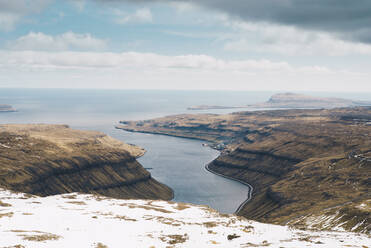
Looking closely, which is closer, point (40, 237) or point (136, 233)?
point (40, 237)

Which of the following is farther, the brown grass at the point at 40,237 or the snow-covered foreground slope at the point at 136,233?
the snow-covered foreground slope at the point at 136,233

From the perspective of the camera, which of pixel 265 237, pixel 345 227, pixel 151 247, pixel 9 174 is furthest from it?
pixel 9 174

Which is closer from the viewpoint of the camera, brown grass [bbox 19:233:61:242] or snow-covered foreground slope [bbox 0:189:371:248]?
brown grass [bbox 19:233:61:242]

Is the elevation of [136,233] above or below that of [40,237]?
below

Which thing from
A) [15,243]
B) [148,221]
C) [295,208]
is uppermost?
[15,243]

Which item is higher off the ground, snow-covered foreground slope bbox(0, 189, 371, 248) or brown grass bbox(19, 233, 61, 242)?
brown grass bbox(19, 233, 61, 242)

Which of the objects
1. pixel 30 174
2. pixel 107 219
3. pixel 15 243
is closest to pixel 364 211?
pixel 107 219

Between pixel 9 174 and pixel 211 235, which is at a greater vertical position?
pixel 211 235

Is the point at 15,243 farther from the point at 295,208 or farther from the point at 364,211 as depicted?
the point at 295,208

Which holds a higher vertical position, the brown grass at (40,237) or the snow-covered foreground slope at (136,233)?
the brown grass at (40,237)

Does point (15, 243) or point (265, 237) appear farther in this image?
point (265, 237)

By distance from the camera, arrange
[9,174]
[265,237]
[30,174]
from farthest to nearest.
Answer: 1. [30,174]
2. [9,174]
3. [265,237]
